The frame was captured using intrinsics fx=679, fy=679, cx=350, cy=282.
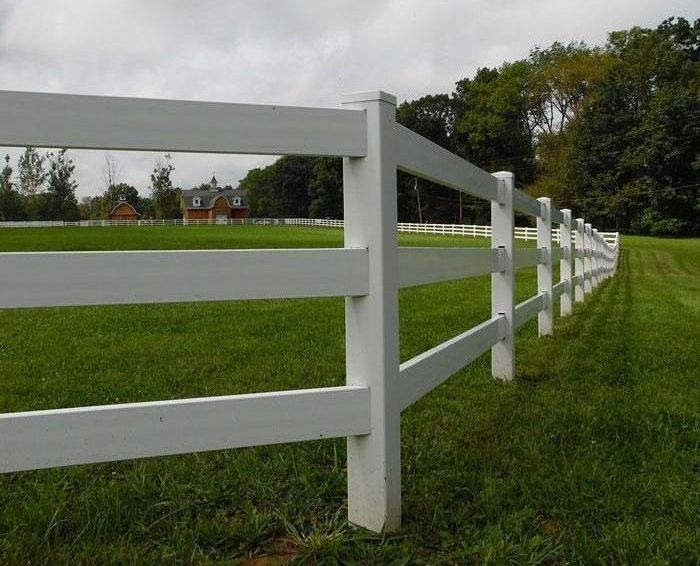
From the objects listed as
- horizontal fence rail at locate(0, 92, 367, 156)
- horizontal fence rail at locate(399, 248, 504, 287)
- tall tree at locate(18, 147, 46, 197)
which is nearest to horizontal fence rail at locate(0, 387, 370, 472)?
horizontal fence rail at locate(399, 248, 504, 287)

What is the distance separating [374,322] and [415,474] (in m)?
0.85

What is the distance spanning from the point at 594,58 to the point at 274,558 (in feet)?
196

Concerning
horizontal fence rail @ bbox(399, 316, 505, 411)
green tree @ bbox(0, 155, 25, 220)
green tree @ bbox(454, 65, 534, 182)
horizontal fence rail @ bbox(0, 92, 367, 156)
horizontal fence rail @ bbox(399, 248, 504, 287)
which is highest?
green tree @ bbox(454, 65, 534, 182)

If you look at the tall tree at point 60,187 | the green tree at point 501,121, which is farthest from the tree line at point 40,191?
the green tree at point 501,121

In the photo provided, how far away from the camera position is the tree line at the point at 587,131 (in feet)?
156

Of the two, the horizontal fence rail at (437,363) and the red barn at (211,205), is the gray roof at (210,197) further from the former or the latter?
the horizontal fence rail at (437,363)

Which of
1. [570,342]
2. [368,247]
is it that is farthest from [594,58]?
[368,247]

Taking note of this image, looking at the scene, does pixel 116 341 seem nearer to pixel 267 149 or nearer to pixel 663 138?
pixel 267 149

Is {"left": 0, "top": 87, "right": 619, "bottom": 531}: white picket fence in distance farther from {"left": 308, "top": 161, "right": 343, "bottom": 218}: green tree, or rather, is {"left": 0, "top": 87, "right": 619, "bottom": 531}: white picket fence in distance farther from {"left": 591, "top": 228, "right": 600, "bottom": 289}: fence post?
{"left": 308, "top": 161, "right": 343, "bottom": 218}: green tree

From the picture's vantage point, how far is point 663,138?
47531mm

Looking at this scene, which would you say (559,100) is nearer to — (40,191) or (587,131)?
(587,131)

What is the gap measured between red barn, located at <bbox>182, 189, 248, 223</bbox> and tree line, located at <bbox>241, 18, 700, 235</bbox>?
19.1 meters

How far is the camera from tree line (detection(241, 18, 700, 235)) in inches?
1876

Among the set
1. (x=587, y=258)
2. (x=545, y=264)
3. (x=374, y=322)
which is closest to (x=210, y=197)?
(x=587, y=258)
